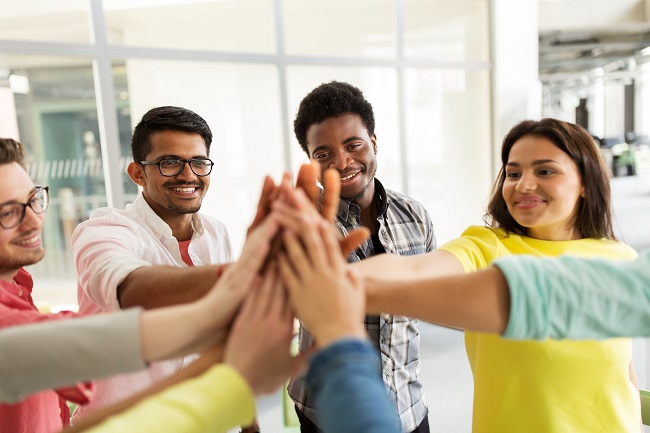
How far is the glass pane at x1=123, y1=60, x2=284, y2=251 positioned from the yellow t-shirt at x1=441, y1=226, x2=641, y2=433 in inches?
120

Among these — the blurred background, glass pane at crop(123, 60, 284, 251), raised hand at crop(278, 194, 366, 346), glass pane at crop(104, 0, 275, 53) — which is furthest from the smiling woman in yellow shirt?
glass pane at crop(104, 0, 275, 53)

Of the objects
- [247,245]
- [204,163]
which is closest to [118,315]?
[247,245]

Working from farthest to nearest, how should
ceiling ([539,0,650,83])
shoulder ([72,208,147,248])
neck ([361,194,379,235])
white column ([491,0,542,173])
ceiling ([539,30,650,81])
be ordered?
ceiling ([539,30,650,81]) < ceiling ([539,0,650,83]) < white column ([491,0,542,173]) < neck ([361,194,379,235]) < shoulder ([72,208,147,248])

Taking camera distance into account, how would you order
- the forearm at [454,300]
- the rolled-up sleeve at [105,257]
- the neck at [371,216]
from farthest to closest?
the neck at [371,216] < the rolled-up sleeve at [105,257] < the forearm at [454,300]

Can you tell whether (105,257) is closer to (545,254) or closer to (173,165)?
(173,165)

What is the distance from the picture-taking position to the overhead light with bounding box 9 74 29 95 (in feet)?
12.3

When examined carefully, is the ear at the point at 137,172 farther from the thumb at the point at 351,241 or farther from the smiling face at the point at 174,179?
the thumb at the point at 351,241

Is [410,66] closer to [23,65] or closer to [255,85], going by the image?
[255,85]

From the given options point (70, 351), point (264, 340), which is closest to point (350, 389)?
point (264, 340)

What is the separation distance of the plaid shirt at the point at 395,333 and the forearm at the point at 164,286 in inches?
23.0

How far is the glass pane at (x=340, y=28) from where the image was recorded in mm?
4508

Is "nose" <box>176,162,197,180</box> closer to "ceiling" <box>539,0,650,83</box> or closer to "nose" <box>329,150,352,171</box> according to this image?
"nose" <box>329,150,352,171</box>

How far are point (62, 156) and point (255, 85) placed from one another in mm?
1839

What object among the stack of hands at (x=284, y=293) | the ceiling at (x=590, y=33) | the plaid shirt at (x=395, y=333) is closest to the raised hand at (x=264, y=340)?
the stack of hands at (x=284, y=293)
